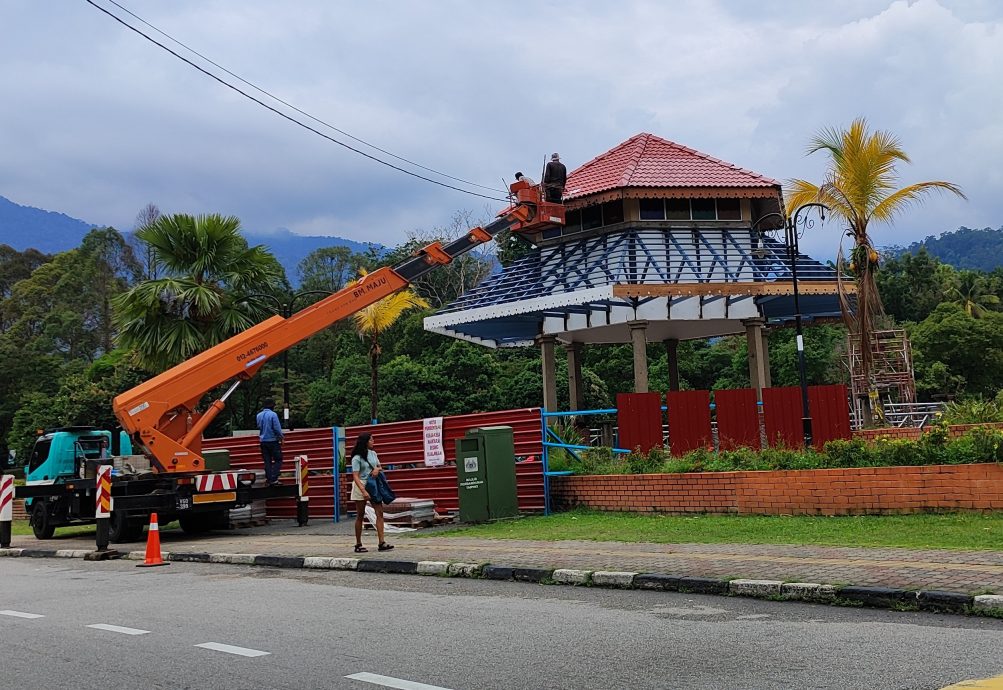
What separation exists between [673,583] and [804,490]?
5321 millimetres

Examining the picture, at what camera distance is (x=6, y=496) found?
760 inches

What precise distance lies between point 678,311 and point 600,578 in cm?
1806

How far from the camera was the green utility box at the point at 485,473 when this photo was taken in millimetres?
16484

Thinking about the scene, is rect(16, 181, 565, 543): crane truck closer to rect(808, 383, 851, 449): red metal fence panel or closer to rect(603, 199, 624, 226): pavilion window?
rect(603, 199, 624, 226): pavilion window

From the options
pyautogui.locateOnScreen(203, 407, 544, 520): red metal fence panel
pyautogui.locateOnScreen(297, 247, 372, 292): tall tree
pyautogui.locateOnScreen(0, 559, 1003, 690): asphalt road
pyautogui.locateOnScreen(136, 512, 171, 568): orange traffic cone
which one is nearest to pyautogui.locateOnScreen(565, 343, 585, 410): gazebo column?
pyautogui.locateOnScreen(203, 407, 544, 520): red metal fence panel

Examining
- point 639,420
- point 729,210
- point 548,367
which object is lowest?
point 639,420

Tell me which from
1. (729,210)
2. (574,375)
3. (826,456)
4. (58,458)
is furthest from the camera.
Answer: (574,375)

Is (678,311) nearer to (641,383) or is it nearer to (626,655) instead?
(641,383)

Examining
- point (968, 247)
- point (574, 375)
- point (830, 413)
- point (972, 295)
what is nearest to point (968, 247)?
point (968, 247)

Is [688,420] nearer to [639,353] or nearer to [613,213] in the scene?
[639,353]

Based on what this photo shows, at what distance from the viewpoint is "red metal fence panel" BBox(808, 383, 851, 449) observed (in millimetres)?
16781

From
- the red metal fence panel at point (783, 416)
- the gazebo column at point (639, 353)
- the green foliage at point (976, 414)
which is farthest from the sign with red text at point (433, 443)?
the gazebo column at point (639, 353)

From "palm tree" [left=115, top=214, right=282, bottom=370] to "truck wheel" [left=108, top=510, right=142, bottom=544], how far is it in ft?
17.6

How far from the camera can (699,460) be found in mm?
16062
